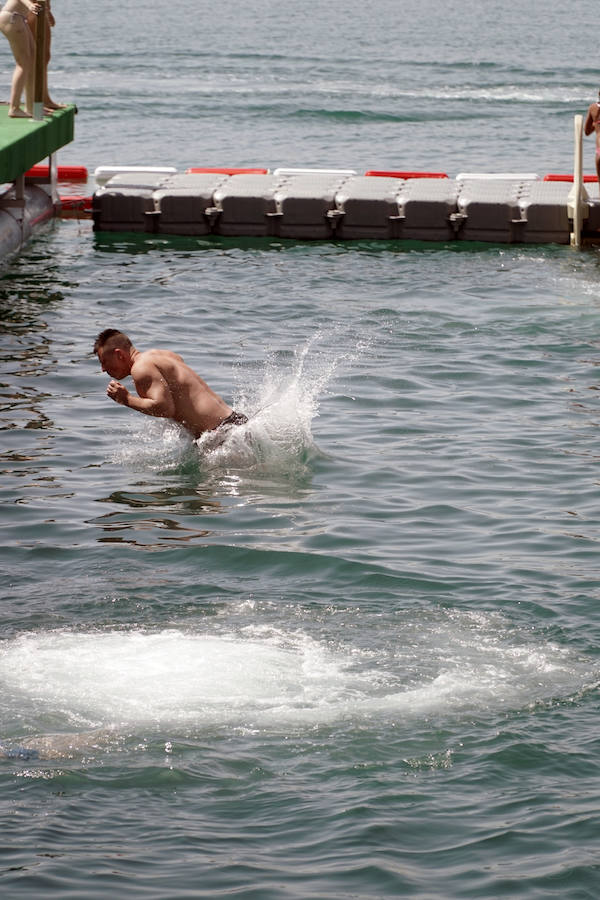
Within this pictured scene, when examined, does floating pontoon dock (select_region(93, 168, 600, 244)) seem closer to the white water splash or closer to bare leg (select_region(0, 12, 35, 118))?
bare leg (select_region(0, 12, 35, 118))

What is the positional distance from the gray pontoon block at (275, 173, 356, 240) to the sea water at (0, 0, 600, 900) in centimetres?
44

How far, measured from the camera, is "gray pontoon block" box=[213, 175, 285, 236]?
73.7 ft

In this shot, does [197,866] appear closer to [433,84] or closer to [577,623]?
[577,623]

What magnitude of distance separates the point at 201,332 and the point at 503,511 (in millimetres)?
6718

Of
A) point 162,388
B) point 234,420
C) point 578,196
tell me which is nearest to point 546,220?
point 578,196

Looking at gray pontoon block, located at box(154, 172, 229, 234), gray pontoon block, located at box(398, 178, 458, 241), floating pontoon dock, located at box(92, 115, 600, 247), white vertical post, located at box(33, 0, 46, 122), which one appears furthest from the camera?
gray pontoon block, located at box(154, 172, 229, 234)

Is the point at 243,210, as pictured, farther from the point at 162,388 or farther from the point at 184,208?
the point at 162,388

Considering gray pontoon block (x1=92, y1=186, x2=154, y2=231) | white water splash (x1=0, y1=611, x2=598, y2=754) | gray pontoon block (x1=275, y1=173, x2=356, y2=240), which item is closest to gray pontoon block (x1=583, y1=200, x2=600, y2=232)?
gray pontoon block (x1=275, y1=173, x2=356, y2=240)

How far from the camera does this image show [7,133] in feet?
65.2

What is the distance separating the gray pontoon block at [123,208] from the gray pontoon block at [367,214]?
3015 millimetres

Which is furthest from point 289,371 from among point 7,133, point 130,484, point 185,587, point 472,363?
point 7,133

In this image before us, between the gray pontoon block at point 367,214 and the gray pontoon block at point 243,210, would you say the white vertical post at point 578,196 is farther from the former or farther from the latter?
the gray pontoon block at point 243,210

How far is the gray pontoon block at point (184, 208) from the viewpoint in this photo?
74.1ft

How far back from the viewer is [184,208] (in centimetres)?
2262
